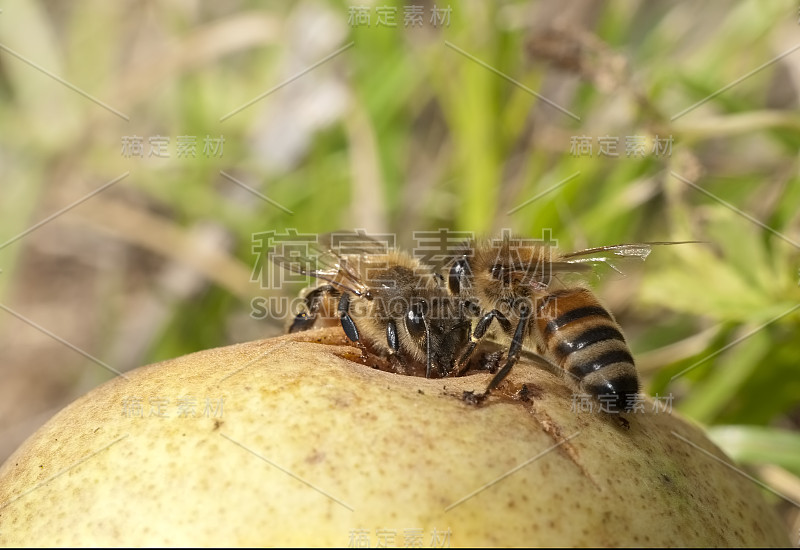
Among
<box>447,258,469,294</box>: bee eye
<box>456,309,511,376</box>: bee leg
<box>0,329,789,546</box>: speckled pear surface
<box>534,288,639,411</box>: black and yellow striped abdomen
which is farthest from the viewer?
<box>447,258,469,294</box>: bee eye

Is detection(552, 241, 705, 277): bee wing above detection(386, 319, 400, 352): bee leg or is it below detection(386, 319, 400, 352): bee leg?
above

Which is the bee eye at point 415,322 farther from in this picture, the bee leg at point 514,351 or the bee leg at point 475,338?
the bee leg at point 514,351

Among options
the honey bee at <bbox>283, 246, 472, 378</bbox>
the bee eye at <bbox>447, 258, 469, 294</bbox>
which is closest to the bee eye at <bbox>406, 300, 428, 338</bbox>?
the honey bee at <bbox>283, 246, 472, 378</bbox>

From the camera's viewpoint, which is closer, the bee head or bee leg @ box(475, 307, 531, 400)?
bee leg @ box(475, 307, 531, 400)

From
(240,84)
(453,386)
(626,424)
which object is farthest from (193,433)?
(240,84)

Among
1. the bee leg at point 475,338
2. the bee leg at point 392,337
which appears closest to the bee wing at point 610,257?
the bee leg at point 475,338

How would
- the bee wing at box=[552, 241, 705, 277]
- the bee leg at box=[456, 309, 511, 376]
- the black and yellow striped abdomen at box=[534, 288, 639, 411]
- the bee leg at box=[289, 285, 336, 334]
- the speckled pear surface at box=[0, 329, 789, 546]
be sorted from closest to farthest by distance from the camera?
the speckled pear surface at box=[0, 329, 789, 546]
the black and yellow striped abdomen at box=[534, 288, 639, 411]
the bee leg at box=[456, 309, 511, 376]
the bee wing at box=[552, 241, 705, 277]
the bee leg at box=[289, 285, 336, 334]

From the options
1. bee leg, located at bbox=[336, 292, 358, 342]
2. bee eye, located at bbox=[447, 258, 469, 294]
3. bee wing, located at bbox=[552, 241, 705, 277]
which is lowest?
bee leg, located at bbox=[336, 292, 358, 342]

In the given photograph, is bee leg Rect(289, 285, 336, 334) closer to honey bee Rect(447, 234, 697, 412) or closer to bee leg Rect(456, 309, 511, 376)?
honey bee Rect(447, 234, 697, 412)
